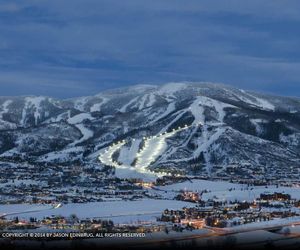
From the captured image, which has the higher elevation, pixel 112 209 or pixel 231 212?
pixel 112 209

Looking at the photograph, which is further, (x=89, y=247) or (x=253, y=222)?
(x=253, y=222)

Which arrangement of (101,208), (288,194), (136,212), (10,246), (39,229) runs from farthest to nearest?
(288,194), (101,208), (136,212), (39,229), (10,246)

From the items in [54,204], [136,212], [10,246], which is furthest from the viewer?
[54,204]

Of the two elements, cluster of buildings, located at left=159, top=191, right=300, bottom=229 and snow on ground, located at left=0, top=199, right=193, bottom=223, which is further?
snow on ground, located at left=0, top=199, right=193, bottom=223

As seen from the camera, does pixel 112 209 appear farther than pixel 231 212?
Yes

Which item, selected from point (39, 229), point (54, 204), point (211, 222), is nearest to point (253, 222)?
point (211, 222)

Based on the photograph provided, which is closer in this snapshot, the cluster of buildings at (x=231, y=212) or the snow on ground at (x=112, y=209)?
the cluster of buildings at (x=231, y=212)

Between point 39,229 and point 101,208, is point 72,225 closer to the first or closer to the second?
point 39,229
